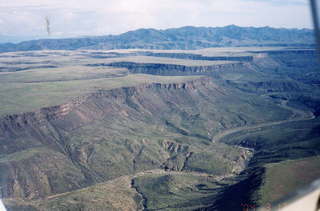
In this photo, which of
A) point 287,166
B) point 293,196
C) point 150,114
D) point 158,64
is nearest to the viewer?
point 293,196

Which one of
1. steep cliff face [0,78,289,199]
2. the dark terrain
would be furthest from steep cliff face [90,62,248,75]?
steep cliff face [0,78,289,199]

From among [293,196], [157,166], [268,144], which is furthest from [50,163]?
[293,196]

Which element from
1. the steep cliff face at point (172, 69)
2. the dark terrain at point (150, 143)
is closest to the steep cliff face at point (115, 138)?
the dark terrain at point (150, 143)

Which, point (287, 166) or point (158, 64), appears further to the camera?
point (158, 64)

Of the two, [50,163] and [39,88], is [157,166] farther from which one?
[39,88]

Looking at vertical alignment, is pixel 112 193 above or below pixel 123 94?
below

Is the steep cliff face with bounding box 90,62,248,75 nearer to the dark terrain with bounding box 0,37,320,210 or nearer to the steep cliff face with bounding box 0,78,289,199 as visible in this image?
the dark terrain with bounding box 0,37,320,210
